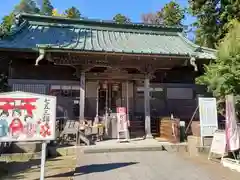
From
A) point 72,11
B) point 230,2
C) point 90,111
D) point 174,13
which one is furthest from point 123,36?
point 72,11

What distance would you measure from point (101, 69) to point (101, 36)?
2361mm

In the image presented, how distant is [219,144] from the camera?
6.89m

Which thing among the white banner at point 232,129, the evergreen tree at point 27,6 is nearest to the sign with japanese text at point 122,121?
the white banner at point 232,129

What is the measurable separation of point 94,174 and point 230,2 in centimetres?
1094

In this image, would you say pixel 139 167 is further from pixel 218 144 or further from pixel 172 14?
pixel 172 14

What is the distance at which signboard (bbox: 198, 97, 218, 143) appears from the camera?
7766 mm

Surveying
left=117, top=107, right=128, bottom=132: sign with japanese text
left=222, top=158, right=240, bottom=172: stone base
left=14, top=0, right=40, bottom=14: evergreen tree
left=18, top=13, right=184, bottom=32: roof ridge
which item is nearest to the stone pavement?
left=222, top=158, right=240, bottom=172: stone base

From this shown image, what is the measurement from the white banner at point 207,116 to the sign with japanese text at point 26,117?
15.8 feet

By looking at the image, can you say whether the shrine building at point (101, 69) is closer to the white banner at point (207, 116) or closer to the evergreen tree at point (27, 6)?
the white banner at point (207, 116)

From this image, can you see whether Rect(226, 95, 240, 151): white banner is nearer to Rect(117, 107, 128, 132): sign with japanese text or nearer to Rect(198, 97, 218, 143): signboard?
Rect(198, 97, 218, 143): signboard

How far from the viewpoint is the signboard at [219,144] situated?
265 inches

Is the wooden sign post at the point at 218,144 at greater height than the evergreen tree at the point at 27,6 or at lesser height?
lesser

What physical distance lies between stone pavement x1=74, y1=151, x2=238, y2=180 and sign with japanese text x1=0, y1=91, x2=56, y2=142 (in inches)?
52.1

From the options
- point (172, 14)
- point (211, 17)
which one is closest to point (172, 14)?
point (172, 14)
